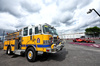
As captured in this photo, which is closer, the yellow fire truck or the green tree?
the yellow fire truck

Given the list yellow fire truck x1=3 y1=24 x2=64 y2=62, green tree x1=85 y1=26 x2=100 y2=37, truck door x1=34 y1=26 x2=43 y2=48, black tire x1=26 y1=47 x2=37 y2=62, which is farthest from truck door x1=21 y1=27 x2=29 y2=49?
green tree x1=85 y1=26 x2=100 y2=37

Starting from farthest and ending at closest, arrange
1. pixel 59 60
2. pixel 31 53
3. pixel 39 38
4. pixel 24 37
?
1. pixel 24 37
2. pixel 59 60
3. pixel 31 53
4. pixel 39 38

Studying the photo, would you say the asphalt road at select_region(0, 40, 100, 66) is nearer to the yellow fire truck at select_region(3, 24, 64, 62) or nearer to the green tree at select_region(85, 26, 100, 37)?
the yellow fire truck at select_region(3, 24, 64, 62)

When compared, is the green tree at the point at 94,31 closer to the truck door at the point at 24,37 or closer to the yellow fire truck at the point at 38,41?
the yellow fire truck at the point at 38,41

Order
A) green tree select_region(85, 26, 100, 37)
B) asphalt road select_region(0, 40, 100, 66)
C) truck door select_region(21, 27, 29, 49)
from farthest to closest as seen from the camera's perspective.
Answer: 1. green tree select_region(85, 26, 100, 37)
2. truck door select_region(21, 27, 29, 49)
3. asphalt road select_region(0, 40, 100, 66)

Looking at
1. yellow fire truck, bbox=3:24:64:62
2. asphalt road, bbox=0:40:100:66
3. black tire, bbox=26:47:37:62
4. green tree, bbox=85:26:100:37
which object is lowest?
asphalt road, bbox=0:40:100:66

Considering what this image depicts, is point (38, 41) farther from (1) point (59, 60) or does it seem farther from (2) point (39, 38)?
(1) point (59, 60)

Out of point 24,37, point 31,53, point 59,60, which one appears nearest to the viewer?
point 31,53

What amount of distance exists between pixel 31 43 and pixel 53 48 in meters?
1.93

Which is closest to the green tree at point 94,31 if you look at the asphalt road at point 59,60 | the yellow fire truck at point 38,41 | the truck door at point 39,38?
the asphalt road at point 59,60

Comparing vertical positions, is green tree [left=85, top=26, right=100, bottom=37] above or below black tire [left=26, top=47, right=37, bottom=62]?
above

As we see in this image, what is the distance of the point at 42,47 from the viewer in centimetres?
374

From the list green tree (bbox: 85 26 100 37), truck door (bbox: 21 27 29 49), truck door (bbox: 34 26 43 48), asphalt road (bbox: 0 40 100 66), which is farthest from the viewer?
green tree (bbox: 85 26 100 37)

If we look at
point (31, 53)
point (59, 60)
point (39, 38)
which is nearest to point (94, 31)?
point (59, 60)
